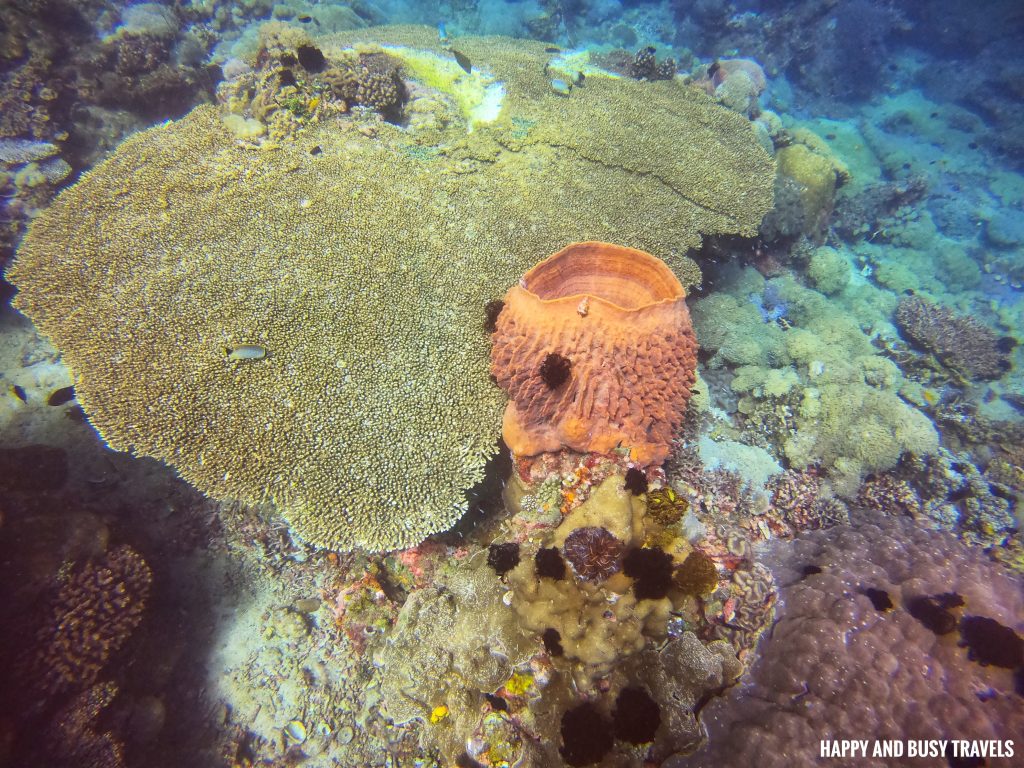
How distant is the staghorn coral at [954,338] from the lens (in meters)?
9.52

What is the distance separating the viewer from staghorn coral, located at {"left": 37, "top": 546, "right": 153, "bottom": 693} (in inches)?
163

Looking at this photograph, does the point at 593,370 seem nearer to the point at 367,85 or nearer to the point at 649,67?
the point at 367,85

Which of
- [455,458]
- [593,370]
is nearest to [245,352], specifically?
[455,458]

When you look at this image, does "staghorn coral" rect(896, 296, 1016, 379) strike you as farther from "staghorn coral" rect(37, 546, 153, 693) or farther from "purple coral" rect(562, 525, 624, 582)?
"staghorn coral" rect(37, 546, 153, 693)

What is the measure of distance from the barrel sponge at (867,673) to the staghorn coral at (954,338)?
813cm

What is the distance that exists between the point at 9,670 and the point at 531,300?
5742 mm

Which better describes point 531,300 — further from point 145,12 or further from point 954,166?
point 954,166

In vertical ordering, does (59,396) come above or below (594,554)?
below

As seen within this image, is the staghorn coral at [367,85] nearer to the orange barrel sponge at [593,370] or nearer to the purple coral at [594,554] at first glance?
the orange barrel sponge at [593,370]

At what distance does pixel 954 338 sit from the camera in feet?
31.5

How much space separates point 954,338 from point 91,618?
15.1 meters

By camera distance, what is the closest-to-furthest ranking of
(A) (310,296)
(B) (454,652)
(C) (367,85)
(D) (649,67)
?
(B) (454,652) < (A) (310,296) < (C) (367,85) < (D) (649,67)

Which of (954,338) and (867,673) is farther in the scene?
(954,338)

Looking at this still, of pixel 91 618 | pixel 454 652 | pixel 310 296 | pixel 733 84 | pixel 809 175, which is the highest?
pixel 733 84
